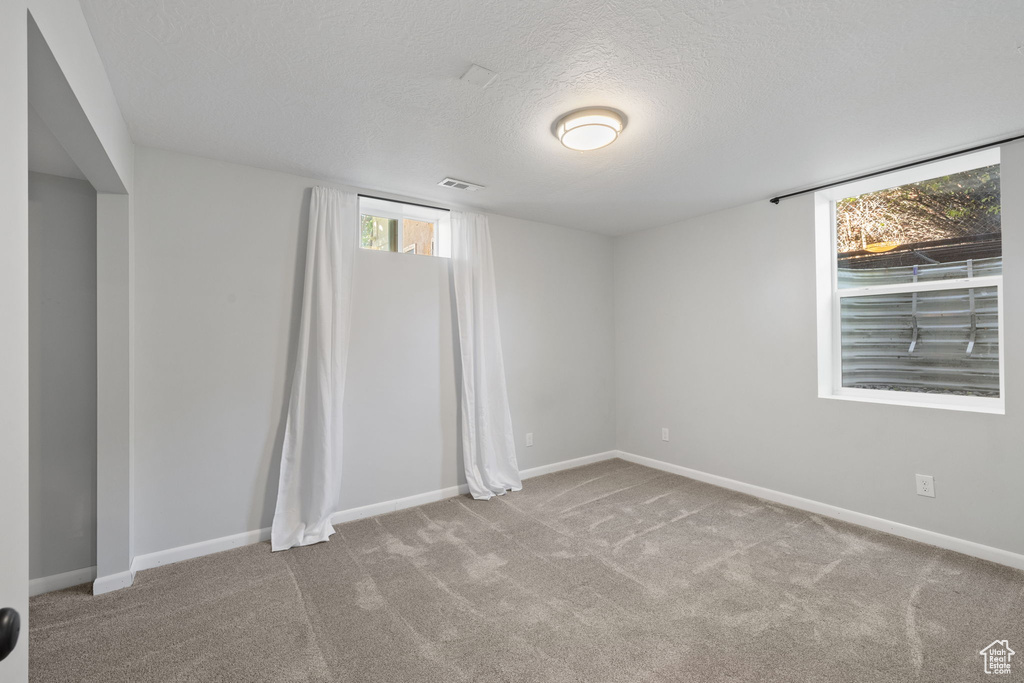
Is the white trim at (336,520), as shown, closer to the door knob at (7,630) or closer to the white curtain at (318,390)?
the white curtain at (318,390)

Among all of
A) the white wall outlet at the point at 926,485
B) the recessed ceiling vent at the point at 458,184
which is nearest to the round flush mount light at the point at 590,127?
the recessed ceiling vent at the point at 458,184

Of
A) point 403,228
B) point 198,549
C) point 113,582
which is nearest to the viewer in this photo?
point 113,582

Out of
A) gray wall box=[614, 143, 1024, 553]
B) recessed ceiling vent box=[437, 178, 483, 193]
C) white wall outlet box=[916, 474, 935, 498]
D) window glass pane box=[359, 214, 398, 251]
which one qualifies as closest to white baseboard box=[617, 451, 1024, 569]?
gray wall box=[614, 143, 1024, 553]

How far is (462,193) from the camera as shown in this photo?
3.48 metres

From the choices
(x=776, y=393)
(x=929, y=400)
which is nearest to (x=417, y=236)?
(x=776, y=393)

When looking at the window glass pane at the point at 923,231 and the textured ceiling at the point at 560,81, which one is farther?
the window glass pane at the point at 923,231

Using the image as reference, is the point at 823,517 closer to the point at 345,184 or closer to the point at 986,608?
the point at 986,608

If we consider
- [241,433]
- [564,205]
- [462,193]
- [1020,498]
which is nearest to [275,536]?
[241,433]

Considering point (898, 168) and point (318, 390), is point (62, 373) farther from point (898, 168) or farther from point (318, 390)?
point (898, 168)

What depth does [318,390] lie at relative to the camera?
2.97m

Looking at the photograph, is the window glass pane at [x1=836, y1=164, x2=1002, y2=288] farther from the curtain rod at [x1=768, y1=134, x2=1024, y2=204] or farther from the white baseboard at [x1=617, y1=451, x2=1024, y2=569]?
the white baseboard at [x1=617, y1=451, x2=1024, y2=569]

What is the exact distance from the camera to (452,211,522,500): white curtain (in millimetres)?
3688

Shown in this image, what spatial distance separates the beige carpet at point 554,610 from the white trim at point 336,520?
79mm

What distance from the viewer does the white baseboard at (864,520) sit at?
2.53 m
